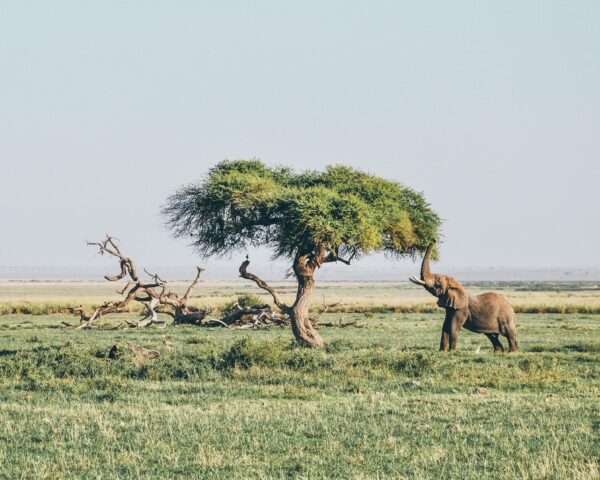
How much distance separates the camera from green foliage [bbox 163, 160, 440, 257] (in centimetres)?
2570

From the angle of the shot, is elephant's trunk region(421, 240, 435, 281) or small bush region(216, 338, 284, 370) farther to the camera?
elephant's trunk region(421, 240, 435, 281)

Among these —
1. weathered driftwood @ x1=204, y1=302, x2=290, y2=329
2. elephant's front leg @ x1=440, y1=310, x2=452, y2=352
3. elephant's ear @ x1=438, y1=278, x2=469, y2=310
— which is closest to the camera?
elephant's front leg @ x1=440, y1=310, x2=452, y2=352

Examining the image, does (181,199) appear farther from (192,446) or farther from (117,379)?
(192,446)

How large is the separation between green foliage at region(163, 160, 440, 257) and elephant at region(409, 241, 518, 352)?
1545 mm

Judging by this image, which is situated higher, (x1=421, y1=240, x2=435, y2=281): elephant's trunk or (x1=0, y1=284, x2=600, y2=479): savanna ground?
(x1=421, y1=240, x2=435, y2=281): elephant's trunk

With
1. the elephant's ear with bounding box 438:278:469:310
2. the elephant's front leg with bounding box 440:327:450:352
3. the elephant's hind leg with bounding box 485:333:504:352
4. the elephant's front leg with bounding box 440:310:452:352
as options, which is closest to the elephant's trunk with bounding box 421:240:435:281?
the elephant's ear with bounding box 438:278:469:310

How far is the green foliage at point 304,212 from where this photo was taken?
1012 inches

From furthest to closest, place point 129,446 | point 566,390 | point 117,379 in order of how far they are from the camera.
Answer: point 117,379, point 566,390, point 129,446

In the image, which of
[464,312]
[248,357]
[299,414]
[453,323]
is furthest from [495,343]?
[299,414]

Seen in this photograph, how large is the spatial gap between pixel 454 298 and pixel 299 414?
13080 millimetres

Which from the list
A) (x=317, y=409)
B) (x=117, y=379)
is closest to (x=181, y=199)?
(x=117, y=379)

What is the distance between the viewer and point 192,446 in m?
12.6

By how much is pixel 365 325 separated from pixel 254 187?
16.5 metres

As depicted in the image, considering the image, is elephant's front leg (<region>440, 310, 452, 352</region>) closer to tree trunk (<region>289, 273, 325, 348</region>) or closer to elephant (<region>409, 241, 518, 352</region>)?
elephant (<region>409, 241, 518, 352</region>)
